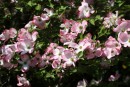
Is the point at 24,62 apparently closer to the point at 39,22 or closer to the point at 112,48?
the point at 39,22

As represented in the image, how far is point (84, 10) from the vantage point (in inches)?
124

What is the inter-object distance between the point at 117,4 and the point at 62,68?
2.17 ft

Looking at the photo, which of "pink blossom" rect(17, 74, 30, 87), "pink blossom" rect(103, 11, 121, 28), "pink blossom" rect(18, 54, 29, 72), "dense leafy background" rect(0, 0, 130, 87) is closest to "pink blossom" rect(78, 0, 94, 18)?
"dense leafy background" rect(0, 0, 130, 87)

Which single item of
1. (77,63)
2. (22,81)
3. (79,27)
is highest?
(79,27)

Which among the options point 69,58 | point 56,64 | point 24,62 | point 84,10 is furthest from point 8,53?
point 84,10

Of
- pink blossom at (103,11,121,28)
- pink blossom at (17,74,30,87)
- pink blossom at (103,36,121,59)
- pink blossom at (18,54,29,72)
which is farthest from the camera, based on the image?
pink blossom at (17,74,30,87)

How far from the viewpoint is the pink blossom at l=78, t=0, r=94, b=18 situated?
3.11 meters

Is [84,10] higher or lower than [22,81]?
higher

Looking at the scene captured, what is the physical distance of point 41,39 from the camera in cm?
325

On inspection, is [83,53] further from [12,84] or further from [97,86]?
[12,84]

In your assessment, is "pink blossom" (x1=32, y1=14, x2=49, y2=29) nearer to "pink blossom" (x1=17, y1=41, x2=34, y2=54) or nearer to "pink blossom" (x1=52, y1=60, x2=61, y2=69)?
"pink blossom" (x1=17, y1=41, x2=34, y2=54)

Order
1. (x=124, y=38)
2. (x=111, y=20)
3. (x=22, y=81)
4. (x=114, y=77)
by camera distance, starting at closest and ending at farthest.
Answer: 1. (x=124, y=38)
2. (x=111, y=20)
3. (x=114, y=77)
4. (x=22, y=81)

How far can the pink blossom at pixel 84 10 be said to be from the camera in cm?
311

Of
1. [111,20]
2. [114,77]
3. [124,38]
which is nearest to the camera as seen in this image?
[124,38]
